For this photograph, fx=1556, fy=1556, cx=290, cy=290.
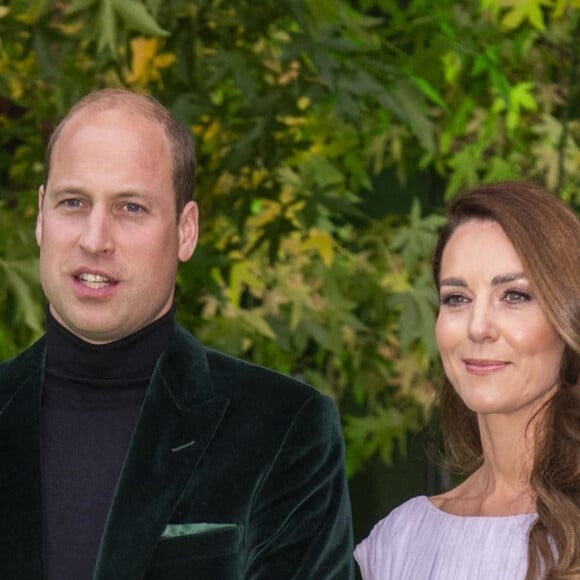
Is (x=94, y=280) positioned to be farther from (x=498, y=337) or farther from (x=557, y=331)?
(x=557, y=331)

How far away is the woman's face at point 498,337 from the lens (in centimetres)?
268

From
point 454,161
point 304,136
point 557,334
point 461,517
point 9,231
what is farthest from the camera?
point 454,161

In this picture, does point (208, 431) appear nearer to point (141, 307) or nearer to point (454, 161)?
point (141, 307)

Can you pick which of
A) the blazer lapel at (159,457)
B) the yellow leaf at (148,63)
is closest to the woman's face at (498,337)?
the blazer lapel at (159,457)

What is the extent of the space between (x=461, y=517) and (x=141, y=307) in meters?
0.72

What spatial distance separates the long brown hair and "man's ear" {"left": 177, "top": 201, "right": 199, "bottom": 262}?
0.51m

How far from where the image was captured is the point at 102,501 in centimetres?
278

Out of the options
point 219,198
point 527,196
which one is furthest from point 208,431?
point 219,198

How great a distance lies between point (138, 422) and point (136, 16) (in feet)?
3.70

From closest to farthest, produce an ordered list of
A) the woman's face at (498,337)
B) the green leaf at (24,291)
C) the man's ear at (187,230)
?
the woman's face at (498,337), the man's ear at (187,230), the green leaf at (24,291)

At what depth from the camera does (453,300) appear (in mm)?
2799

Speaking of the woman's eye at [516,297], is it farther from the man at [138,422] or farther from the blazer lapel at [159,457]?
the blazer lapel at [159,457]

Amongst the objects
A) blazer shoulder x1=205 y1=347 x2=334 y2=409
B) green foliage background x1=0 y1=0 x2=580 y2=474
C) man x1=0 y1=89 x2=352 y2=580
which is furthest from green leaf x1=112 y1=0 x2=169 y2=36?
blazer shoulder x1=205 y1=347 x2=334 y2=409

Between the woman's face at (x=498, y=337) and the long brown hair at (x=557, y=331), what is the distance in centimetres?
2
